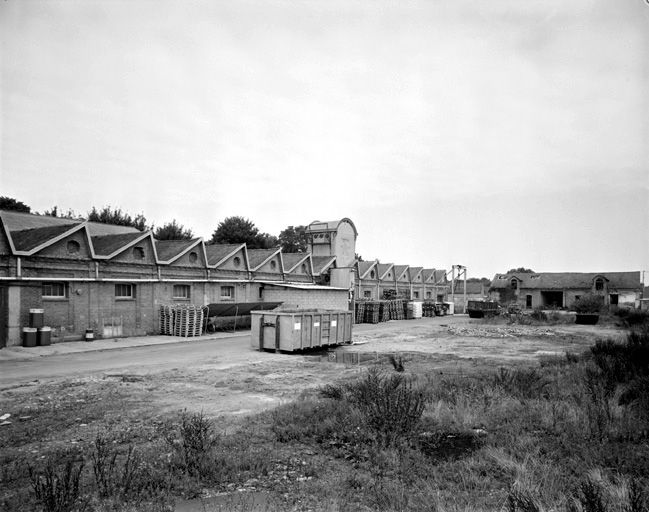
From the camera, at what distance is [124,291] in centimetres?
2334

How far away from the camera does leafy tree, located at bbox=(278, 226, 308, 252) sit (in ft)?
230

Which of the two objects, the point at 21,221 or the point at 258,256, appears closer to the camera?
the point at 21,221

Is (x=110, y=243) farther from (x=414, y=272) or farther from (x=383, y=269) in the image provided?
(x=414, y=272)

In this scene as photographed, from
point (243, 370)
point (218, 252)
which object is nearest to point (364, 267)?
point (218, 252)

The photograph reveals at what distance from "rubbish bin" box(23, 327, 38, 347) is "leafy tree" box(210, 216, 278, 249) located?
36.6 m

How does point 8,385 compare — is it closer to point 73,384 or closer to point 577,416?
point 73,384

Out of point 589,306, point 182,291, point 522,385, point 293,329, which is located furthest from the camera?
point 589,306

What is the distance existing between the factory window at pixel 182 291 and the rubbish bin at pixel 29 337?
8127mm

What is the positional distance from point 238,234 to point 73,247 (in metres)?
34.5

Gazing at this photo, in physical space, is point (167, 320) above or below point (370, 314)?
above

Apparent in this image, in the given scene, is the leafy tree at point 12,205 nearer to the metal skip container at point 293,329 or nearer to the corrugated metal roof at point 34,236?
the corrugated metal roof at point 34,236

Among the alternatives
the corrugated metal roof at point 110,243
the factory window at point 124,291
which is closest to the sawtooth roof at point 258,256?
the corrugated metal roof at point 110,243

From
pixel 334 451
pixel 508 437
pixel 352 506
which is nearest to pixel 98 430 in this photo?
pixel 334 451

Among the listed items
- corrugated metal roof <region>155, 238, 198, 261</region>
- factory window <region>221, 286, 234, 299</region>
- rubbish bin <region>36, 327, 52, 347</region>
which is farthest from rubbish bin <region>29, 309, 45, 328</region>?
factory window <region>221, 286, 234, 299</region>
